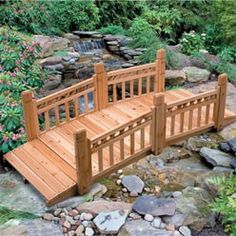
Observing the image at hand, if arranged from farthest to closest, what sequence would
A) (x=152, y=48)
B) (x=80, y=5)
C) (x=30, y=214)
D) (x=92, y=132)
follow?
(x=80, y=5) < (x=152, y=48) < (x=92, y=132) < (x=30, y=214)

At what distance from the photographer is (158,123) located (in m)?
5.13

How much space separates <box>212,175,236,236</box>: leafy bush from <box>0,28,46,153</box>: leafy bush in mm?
2663

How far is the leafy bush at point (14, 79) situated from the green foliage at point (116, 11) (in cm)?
407

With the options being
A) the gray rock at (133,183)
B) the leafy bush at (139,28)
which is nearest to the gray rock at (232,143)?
the gray rock at (133,183)

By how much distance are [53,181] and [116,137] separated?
863mm

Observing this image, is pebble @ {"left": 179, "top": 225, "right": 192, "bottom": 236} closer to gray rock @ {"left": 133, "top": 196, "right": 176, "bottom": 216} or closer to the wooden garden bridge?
gray rock @ {"left": 133, "top": 196, "right": 176, "bottom": 216}

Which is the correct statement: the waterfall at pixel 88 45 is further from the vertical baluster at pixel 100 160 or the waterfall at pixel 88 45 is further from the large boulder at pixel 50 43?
the vertical baluster at pixel 100 160

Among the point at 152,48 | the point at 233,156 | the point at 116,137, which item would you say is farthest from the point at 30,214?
the point at 152,48

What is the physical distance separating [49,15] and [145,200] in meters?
6.74

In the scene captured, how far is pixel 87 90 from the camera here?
5824 mm

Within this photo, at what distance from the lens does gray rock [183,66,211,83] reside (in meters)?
7.89

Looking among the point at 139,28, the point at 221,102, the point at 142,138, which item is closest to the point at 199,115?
the point at 221,102

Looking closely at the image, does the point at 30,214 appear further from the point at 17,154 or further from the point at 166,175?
the point at 166,175

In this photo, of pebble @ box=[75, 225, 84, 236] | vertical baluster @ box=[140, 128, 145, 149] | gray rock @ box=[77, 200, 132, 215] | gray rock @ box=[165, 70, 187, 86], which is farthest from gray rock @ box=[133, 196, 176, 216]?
gray rock @ box=[165, 70, 187, 86]
